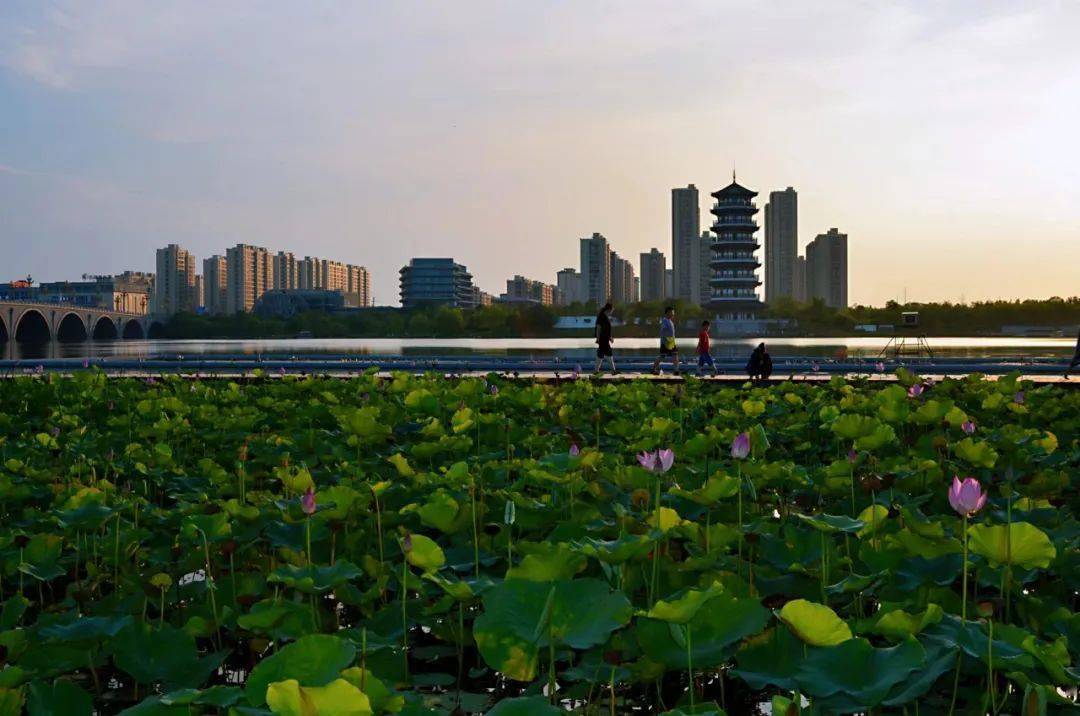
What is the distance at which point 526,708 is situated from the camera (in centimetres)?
123

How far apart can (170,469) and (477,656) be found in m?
2.20

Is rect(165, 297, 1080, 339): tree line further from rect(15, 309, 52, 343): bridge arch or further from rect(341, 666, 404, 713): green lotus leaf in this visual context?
rect(341, 666, 404, 713): green lotus leaf

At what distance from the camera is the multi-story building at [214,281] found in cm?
18050

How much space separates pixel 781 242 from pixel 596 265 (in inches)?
1269

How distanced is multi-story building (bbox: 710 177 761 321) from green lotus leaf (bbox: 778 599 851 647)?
248ft

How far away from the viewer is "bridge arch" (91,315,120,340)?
80331 millimetres

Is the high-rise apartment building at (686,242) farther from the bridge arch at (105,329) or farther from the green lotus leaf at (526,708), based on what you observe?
the green lotus leaf at (526,708)

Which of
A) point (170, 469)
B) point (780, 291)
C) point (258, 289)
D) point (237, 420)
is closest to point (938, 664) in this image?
point (170, 469)

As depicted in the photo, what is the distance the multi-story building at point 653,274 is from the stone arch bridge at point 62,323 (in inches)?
3635

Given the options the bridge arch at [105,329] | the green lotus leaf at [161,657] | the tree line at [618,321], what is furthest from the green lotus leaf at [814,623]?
the bridge arch at [105,329]

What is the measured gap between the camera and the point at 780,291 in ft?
448

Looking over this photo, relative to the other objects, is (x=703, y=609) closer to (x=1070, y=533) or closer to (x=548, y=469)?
(x=1070, y=533)

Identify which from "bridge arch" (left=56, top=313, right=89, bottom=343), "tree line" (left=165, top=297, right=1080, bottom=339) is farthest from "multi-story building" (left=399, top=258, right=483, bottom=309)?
"bridge arch" (left=56, top=313, right=89, bottom=343)

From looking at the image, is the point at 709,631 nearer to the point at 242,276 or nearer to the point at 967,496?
the point at 967,496
